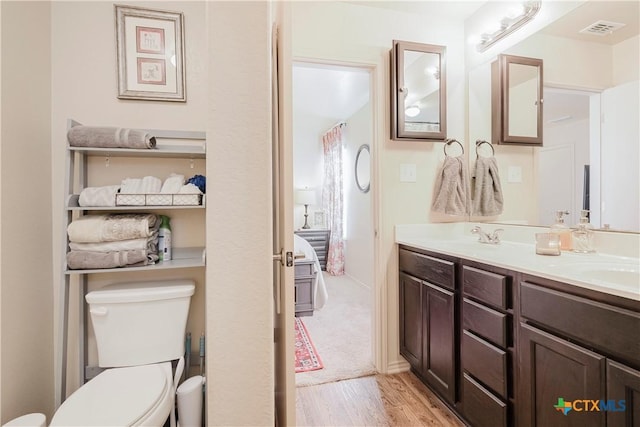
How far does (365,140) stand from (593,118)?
298 cm

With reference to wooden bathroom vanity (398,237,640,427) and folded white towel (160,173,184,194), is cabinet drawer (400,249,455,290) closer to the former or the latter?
wooden bathroom vanity (398,237,640,427)

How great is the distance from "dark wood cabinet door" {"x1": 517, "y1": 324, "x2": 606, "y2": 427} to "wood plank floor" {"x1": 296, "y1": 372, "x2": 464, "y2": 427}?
57 cm

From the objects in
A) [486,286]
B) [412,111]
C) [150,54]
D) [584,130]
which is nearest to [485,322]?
[486,286]

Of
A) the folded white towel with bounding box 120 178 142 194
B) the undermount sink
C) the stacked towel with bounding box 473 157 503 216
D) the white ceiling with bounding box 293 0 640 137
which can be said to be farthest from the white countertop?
the folded white towel with bounding box 120 178 142 194

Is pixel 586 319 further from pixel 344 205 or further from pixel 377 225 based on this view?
pixel 344 205

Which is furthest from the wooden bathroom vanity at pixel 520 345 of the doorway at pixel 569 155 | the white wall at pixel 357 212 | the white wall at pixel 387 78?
the white wall at pixel 357 212

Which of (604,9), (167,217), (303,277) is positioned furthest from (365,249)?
(604,9)

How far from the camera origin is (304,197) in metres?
5.20

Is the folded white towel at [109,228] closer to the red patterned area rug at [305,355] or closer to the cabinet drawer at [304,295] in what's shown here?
the red patterned area rug at [305,355]

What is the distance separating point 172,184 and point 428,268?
1.50m

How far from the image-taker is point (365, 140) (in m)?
4.27

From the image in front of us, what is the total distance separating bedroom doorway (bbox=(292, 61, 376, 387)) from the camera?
2.14m

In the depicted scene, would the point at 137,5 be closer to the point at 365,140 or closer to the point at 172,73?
the point at 172,73

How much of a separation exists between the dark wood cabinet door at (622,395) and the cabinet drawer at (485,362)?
0.37 m
